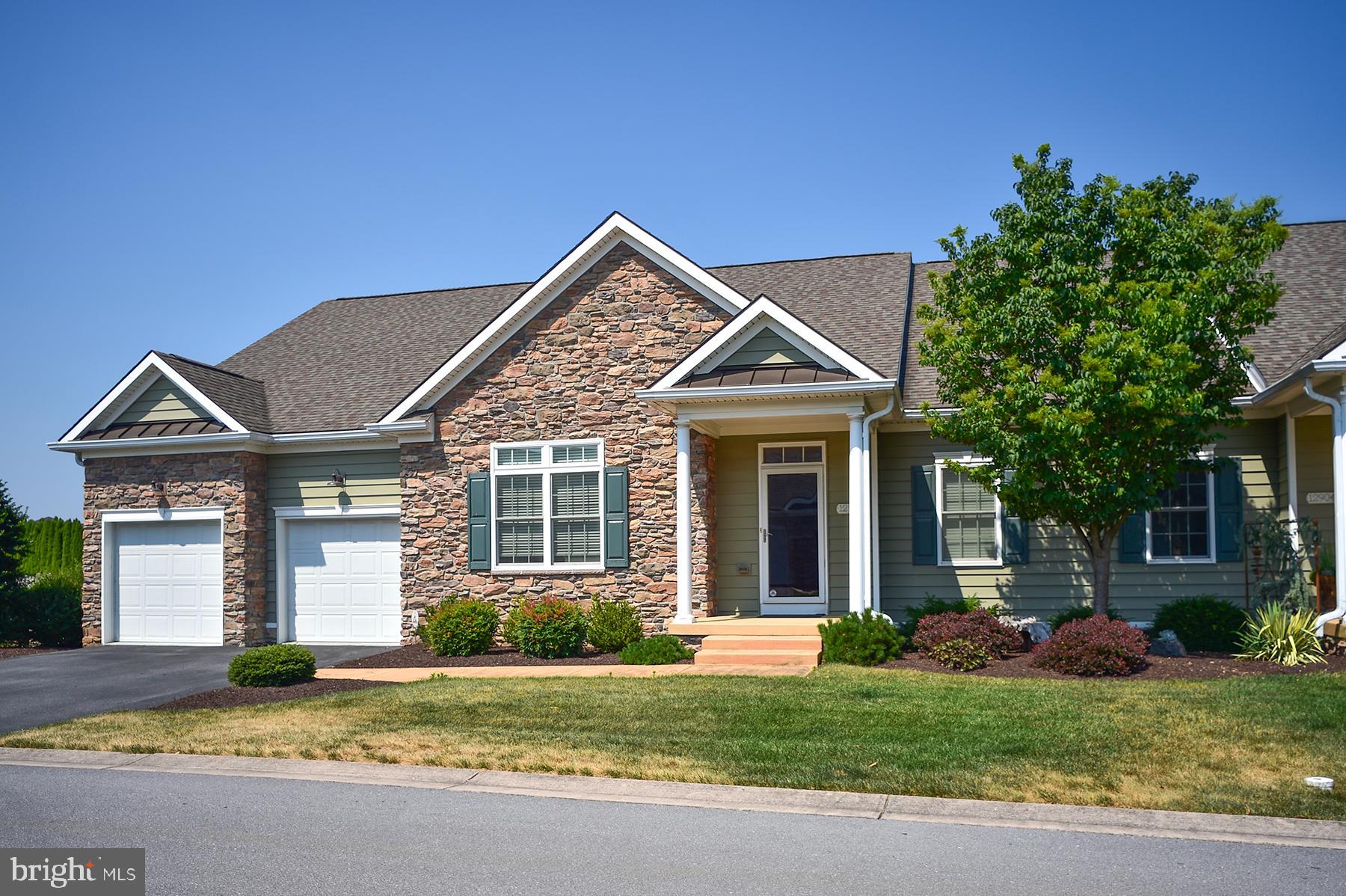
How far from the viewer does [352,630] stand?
1869 centimetres

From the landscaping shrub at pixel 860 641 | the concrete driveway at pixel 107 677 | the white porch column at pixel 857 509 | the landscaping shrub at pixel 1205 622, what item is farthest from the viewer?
the white porch column at pixel 857 509

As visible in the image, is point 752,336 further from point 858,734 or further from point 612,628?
point 858,734

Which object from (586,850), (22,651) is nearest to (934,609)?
(586,850)

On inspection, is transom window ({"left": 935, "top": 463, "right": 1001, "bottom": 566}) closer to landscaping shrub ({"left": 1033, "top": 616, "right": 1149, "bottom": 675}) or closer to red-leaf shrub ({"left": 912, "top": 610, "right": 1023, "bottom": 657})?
red-leaf shrub ({"left": 912, "top": 610, "right": 1023, "bottom": 657})

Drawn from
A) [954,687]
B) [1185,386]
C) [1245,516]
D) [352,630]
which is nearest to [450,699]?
[954,687]

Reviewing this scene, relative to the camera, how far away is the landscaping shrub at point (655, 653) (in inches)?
565

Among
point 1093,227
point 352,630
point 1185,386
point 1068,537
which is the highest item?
point 1093,227

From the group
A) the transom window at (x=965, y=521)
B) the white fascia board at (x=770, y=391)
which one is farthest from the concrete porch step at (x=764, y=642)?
the white fascia board at (x=770, y=391)

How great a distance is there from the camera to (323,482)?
18719 millimetres

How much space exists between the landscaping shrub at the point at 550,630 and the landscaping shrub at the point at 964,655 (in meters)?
5.03

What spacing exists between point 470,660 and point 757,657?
402cm

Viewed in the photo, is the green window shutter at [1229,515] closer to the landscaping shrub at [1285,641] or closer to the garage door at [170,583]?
the landscaping shrub at [1285,641]

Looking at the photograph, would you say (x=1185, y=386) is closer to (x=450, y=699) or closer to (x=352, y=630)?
(x=450, y=699)

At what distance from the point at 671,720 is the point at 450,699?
2792 mm
